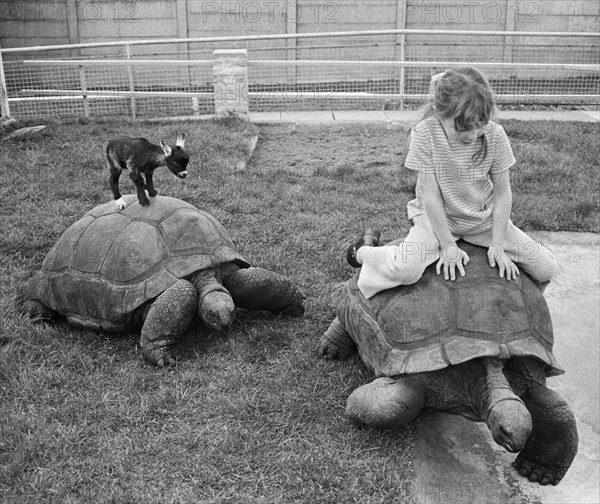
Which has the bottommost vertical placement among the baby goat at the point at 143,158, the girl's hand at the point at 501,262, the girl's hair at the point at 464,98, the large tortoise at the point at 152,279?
the large tortoise at the point at 152,279

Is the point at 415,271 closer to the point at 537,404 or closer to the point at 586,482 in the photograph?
the point at 537,404

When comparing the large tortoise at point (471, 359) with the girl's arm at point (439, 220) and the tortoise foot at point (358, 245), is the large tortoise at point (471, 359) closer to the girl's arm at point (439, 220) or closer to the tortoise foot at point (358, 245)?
the girl's arm at point (439, 220)

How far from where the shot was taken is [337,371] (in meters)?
4.14

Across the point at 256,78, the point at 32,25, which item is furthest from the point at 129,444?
the point at 32,25

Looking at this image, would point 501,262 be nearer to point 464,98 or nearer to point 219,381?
point 464,98

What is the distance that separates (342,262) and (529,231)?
1.93 metres

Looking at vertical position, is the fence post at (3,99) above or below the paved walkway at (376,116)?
above

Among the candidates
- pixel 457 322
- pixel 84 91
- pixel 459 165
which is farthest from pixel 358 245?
pixel 84 91

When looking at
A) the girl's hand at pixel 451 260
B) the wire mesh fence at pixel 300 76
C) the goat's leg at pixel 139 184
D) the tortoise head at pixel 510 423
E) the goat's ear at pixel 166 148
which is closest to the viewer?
the tortoise head at pixel 510 423

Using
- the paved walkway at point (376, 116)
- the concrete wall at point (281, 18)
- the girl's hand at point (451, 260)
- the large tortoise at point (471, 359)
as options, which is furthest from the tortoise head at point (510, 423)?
the concrete wall at point (281, 18)

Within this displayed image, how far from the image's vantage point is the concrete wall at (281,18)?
16.6 m

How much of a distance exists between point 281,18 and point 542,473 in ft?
48.5

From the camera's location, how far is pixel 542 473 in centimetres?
335

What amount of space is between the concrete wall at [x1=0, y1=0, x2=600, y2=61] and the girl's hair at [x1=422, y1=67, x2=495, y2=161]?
13.4m
